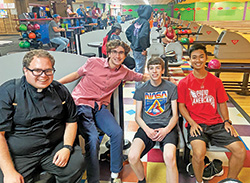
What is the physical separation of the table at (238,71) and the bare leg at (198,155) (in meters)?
1.58

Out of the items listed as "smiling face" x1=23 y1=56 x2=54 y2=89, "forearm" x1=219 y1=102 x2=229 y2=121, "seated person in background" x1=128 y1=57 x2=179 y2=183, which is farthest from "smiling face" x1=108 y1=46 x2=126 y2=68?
"forearm" x1=219 y1=102 x2=229 y2=121

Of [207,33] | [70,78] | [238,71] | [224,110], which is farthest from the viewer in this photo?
[207,33]

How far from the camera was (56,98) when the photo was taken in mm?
1486

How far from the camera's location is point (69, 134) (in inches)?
62.1

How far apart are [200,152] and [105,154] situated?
95cm

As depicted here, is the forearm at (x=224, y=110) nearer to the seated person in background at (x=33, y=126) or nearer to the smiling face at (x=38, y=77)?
the seated person in background at (x=33, y=126)

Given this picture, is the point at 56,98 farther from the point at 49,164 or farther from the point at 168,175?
the point at 168,175

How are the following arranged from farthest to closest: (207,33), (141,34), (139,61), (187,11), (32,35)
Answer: (187,11), (207,33), (32,35), (139,61), (141,34)

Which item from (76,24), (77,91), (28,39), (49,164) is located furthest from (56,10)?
(49,164)

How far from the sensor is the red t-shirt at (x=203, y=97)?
1.83 m

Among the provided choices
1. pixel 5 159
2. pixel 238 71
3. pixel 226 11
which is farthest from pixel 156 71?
pixel 226 11

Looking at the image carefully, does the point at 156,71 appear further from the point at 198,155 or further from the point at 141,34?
the point at 141,34

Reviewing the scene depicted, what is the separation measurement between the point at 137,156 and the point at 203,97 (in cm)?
74

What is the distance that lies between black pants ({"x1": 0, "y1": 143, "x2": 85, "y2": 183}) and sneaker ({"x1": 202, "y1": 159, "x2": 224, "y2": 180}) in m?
1.07
